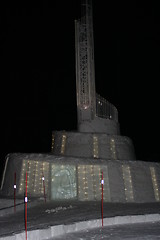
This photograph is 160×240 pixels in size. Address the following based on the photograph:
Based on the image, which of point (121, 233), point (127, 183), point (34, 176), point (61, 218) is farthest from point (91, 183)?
point (121, 233)

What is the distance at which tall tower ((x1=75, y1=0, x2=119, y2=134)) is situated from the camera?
66.8ft

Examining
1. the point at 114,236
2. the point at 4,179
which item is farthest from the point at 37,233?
the point at 4,179

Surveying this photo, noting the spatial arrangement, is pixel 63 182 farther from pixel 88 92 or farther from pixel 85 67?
pixel 85 67

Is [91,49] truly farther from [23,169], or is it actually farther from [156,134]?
[156,134]

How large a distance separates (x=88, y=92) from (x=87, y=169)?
17.9ft

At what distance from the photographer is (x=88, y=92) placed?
67.7 feet

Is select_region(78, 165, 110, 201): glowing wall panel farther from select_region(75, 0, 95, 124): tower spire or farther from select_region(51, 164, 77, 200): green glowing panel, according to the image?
select_region(75, 0, 95, 124): tower spire

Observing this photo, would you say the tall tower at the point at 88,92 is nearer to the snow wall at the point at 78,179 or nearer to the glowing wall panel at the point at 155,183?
the snow wall at the point at 78,179

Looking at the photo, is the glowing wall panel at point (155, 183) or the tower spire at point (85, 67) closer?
the glowing wall panel at point (155, 183)

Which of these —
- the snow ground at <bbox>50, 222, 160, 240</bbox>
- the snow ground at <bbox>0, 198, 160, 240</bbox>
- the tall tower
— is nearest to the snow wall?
the snow ground at <bbox>0, 198, 160, 240</bbox>

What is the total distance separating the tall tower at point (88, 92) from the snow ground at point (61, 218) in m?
5.67

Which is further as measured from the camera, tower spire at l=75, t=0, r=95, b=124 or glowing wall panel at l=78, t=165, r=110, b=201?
tower spire at l=75, t=0, r=95, b=124

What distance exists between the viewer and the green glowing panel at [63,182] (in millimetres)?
17219


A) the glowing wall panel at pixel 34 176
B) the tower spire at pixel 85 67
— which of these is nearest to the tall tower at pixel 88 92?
the tower spire at pixel 85 67
